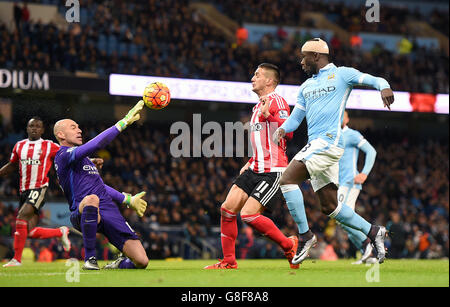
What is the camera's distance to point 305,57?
771 centimetres

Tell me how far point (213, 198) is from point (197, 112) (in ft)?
19.6

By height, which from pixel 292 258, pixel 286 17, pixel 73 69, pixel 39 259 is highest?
pixel 286 17

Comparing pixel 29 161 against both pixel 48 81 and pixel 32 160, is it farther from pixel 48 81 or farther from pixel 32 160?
pixel 48 81

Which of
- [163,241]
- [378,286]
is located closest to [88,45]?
[163,241]

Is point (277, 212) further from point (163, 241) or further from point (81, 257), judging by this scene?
point (81, 257)

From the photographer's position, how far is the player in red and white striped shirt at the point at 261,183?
8.12 metres

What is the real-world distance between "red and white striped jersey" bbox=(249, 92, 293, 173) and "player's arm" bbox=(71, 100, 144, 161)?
5.00 ft

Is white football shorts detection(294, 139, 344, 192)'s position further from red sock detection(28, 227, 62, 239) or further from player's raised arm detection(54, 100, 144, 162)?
red sock detection(28, 227, 62, 239)

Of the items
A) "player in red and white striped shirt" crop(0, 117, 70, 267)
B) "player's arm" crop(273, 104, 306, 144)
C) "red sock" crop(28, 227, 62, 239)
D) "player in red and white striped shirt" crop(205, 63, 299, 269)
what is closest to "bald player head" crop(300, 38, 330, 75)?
"player's arm" crop(273, 104, 306, 144)

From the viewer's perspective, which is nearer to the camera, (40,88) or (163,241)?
(163,241)

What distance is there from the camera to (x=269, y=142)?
27.2ft

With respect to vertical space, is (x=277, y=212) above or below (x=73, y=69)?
below
